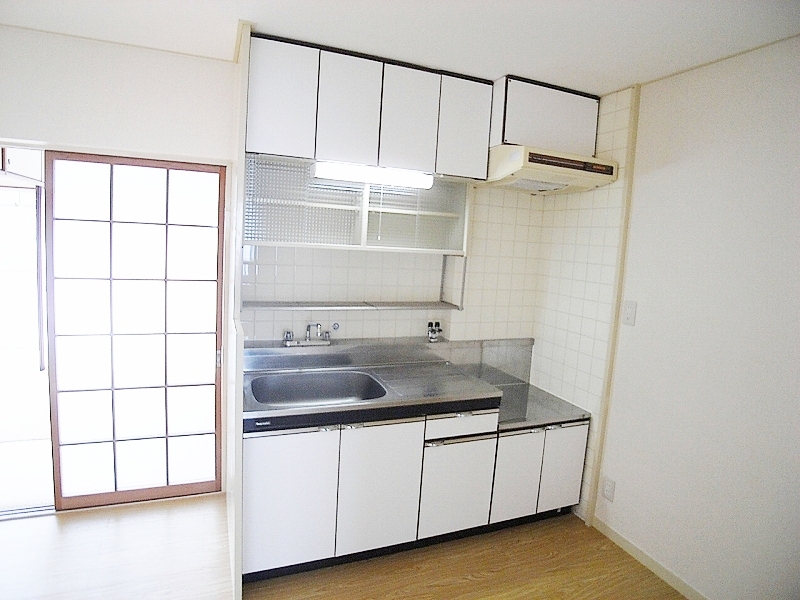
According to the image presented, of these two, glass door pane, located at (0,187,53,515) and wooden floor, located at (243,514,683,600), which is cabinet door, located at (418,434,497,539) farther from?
glass door pane, located at (0,187,53,515)

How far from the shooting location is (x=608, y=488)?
2.68 m

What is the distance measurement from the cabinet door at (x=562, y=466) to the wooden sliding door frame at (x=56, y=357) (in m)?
2.07

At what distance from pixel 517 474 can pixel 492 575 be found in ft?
1.79

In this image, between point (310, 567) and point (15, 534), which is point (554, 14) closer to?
point (310, 567)

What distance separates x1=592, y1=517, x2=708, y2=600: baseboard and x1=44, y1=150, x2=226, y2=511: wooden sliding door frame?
95.5 inches

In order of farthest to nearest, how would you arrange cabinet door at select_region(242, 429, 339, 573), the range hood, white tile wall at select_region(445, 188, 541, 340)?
white tile wall at select_region(445, 188, 541, 340)
the range hood
cabinet door at select_region(242, 429, 339, 573)

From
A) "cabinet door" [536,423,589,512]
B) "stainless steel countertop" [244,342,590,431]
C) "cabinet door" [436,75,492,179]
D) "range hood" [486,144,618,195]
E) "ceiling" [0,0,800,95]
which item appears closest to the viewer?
"ceiling" [0,0,800,95]

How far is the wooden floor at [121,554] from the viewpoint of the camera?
82.9 inches

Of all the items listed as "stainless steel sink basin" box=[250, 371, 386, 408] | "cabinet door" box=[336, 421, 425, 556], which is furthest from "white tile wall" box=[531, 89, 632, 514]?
"stainless steel sink basin" box=[250, 371, 386, 408]

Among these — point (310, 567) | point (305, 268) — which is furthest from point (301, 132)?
point (310, 567)

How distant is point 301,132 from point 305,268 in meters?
0.84

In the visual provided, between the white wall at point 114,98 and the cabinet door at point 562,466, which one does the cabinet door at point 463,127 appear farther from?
the cabinet door at point 562,466

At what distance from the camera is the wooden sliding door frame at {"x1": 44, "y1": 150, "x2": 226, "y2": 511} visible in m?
2.54

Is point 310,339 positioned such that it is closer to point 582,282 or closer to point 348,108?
point 348,108
